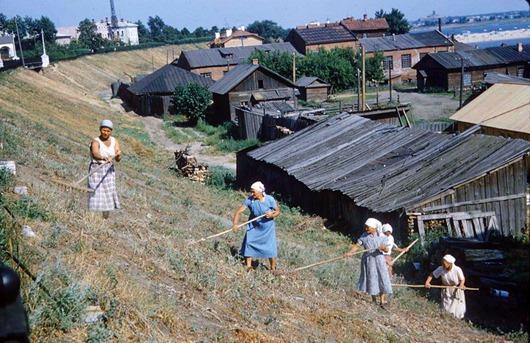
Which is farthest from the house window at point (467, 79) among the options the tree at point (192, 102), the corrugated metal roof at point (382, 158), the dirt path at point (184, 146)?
the corrugated metal roof at point (382, 158)

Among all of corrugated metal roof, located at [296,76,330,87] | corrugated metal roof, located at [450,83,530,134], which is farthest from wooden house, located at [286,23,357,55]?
corrugated metal roof, located at [450,83,530,134]

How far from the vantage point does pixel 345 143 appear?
1983 centimetres

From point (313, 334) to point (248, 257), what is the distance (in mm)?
2103

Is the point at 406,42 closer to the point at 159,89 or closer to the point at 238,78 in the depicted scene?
the point at 238,78

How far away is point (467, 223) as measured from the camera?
14.6 meters

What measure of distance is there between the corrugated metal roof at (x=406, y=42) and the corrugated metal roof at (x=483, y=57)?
28.5ft

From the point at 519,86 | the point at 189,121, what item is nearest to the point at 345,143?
the point at 519,86

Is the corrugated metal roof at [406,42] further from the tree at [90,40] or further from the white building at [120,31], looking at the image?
the white building at [120,31]

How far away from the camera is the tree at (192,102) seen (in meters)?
40.5

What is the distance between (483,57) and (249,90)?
25.3 meters

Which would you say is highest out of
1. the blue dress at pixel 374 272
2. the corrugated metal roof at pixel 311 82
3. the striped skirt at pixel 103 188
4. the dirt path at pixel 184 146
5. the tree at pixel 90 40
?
the tree at pixel 90 40

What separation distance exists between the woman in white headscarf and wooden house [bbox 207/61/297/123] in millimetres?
29770

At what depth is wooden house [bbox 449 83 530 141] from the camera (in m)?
22.5

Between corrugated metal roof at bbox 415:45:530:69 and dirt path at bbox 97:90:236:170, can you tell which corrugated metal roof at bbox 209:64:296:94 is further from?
corrugated metal roof at bbox 415:45:530:69
